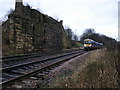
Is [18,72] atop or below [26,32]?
below

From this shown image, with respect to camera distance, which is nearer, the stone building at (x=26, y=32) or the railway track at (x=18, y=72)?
the railway track at (x=18, y=72)

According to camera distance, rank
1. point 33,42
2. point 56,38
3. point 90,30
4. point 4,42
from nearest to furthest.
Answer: point 4,42, point 33,42, point 56,38, point 90,30

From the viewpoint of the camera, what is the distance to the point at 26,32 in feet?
54.5

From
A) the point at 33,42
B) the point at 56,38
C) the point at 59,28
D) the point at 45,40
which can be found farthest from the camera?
the point at 59,28

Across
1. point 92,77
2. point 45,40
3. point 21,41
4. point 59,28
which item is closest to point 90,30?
point 59,28

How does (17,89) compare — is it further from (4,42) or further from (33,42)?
(33,42)

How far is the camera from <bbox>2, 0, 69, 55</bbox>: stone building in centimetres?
1470

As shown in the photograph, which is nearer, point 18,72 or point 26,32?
point 18,72

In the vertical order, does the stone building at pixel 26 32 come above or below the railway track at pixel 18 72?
above

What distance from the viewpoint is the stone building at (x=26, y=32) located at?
1470cm

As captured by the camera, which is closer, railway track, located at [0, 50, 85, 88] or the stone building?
railway track, located at [0, 50, 85, 88]

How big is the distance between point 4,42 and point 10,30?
6.53ft

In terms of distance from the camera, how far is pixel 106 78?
270 cm

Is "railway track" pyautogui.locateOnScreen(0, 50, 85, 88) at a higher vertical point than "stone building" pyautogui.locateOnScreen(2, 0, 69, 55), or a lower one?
lower
